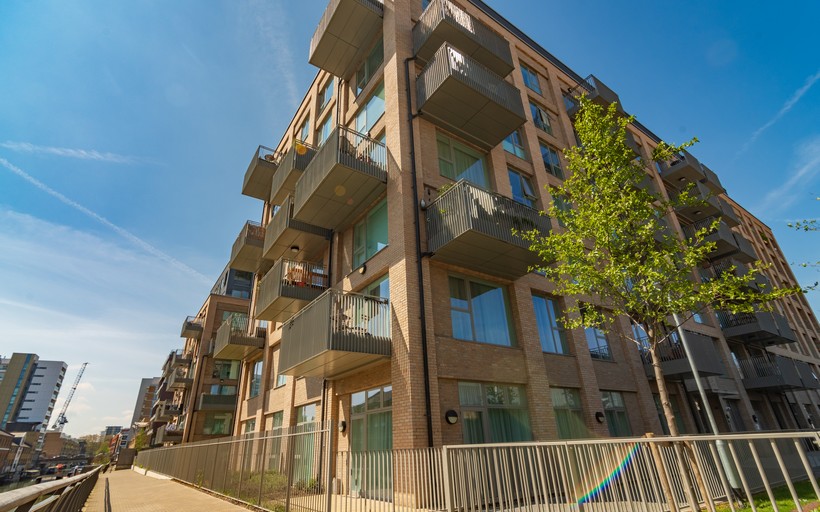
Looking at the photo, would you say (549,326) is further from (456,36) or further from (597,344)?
(456,36)

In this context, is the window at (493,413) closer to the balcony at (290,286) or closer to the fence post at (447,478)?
the fence post at (447,478)

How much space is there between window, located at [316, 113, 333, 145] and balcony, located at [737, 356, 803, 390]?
26.7 m

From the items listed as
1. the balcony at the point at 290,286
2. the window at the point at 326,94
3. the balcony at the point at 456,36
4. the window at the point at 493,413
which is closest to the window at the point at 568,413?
the window at the point at 493,413

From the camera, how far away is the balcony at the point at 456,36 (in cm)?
1480

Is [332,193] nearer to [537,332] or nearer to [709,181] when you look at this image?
[537,332]

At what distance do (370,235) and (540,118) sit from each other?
40.7ft

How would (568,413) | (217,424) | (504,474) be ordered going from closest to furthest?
(504,474) → (568,413) → (217,424)

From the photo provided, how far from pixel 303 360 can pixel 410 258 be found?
4.27 metres

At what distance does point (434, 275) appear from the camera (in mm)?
12188

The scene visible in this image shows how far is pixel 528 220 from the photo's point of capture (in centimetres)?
1279

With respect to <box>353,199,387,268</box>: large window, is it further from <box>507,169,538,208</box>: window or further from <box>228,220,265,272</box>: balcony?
<box>228,220,265,272</box>: balcony

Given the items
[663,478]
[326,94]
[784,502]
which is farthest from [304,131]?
[784,502]

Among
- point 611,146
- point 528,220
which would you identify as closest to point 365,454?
point 528,220

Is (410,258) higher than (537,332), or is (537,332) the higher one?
(410,258)
